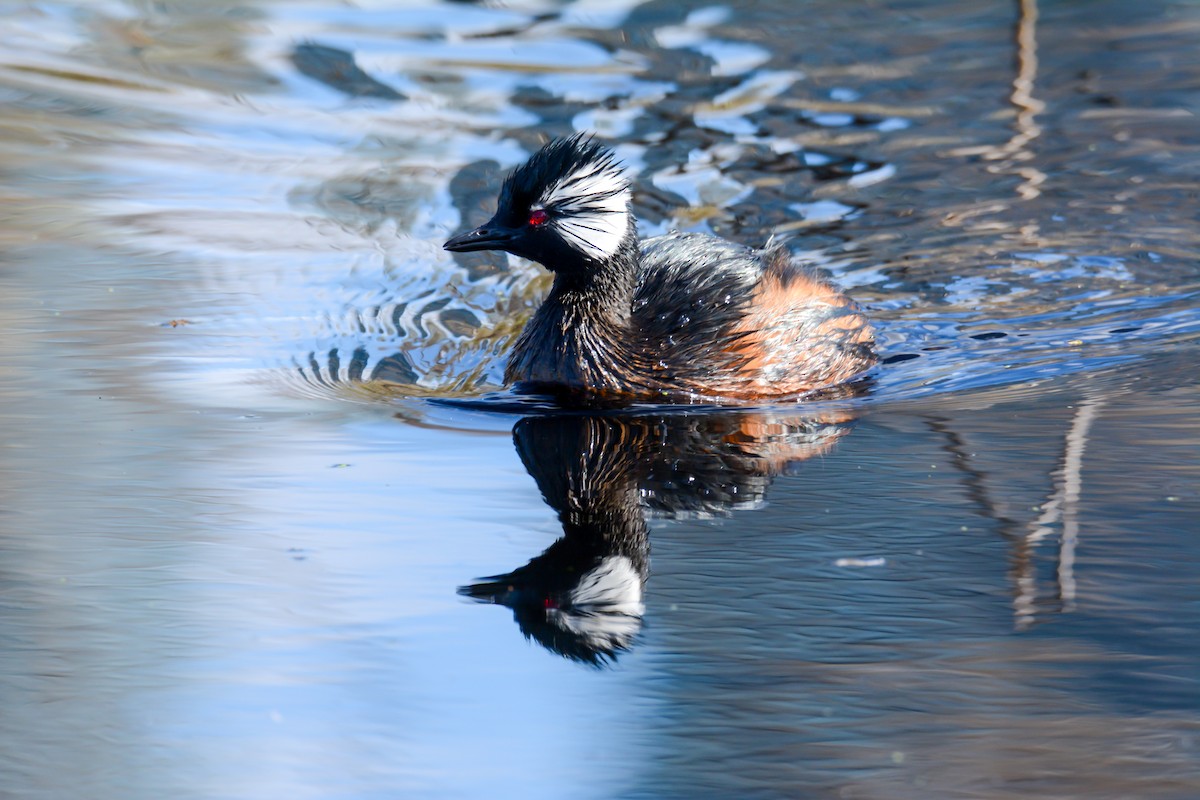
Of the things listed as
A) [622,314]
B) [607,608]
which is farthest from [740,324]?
[607,608]

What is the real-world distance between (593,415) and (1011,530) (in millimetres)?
2205

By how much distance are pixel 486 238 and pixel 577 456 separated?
1495 millimetres

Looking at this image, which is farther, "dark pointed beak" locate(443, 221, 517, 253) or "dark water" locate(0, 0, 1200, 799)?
"dark pointed beak" locate(443, 221, 517, 253)

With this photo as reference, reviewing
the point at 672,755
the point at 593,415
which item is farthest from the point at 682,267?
the point at 672,755

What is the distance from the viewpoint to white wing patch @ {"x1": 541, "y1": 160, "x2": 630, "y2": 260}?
6770mm

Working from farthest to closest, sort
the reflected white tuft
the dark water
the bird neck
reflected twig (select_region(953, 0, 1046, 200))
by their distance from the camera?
reflected twig (select_region(953, 0, 1046, 200)), the bird neck, the reflected white tuft, the dark water

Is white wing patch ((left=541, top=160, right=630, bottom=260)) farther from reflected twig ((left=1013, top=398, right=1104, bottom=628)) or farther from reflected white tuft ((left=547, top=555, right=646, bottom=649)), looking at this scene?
reflected white tuft ((left=547, top=555, right=646, bottom=649))

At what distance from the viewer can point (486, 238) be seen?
6777 millimetres

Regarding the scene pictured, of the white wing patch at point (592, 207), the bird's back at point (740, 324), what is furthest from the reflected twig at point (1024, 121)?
the white wing patch at point (592, 207)

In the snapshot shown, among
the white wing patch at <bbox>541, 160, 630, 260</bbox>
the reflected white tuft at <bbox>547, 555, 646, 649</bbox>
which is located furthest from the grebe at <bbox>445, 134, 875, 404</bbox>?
the reflected white tuft at <bbox>547, 555, 646, 649</bbox>

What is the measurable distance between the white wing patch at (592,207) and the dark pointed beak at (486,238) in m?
0.22

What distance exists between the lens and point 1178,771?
3268 millimetres

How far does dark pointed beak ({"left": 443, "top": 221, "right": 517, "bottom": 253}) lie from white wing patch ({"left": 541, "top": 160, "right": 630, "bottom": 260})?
22 centimetres

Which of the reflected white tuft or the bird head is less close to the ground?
the bird head
